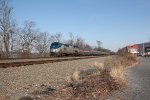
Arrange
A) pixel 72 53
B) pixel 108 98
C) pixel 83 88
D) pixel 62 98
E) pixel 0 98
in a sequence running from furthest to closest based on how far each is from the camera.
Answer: pixel 72 53 < pixel 83 88 < pixel 108 98 < pixel 62 98 < pixel 0 98

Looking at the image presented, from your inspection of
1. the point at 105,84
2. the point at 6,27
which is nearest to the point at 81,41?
the point at 6,27

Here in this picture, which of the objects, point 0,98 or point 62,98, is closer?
point 0,98

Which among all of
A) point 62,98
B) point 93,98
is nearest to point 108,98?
point 93,98

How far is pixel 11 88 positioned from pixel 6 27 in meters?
48.2

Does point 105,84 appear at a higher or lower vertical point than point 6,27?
lower

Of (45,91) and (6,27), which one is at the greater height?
(6,27)

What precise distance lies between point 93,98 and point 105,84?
2.52 meters

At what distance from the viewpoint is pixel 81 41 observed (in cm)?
13738

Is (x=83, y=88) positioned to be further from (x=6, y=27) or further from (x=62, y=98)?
(x=6, y=27)

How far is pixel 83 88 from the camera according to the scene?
461 inches

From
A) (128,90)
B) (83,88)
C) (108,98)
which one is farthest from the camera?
(128,90)

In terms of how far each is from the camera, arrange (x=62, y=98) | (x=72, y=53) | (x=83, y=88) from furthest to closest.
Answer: (x=72, y=53)
(x=83, y=88)
(x=62, y=98)

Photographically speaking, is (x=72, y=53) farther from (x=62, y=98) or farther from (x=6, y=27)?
(x=62, y=98)

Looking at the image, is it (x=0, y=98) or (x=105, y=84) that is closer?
(x=0, y=98)
